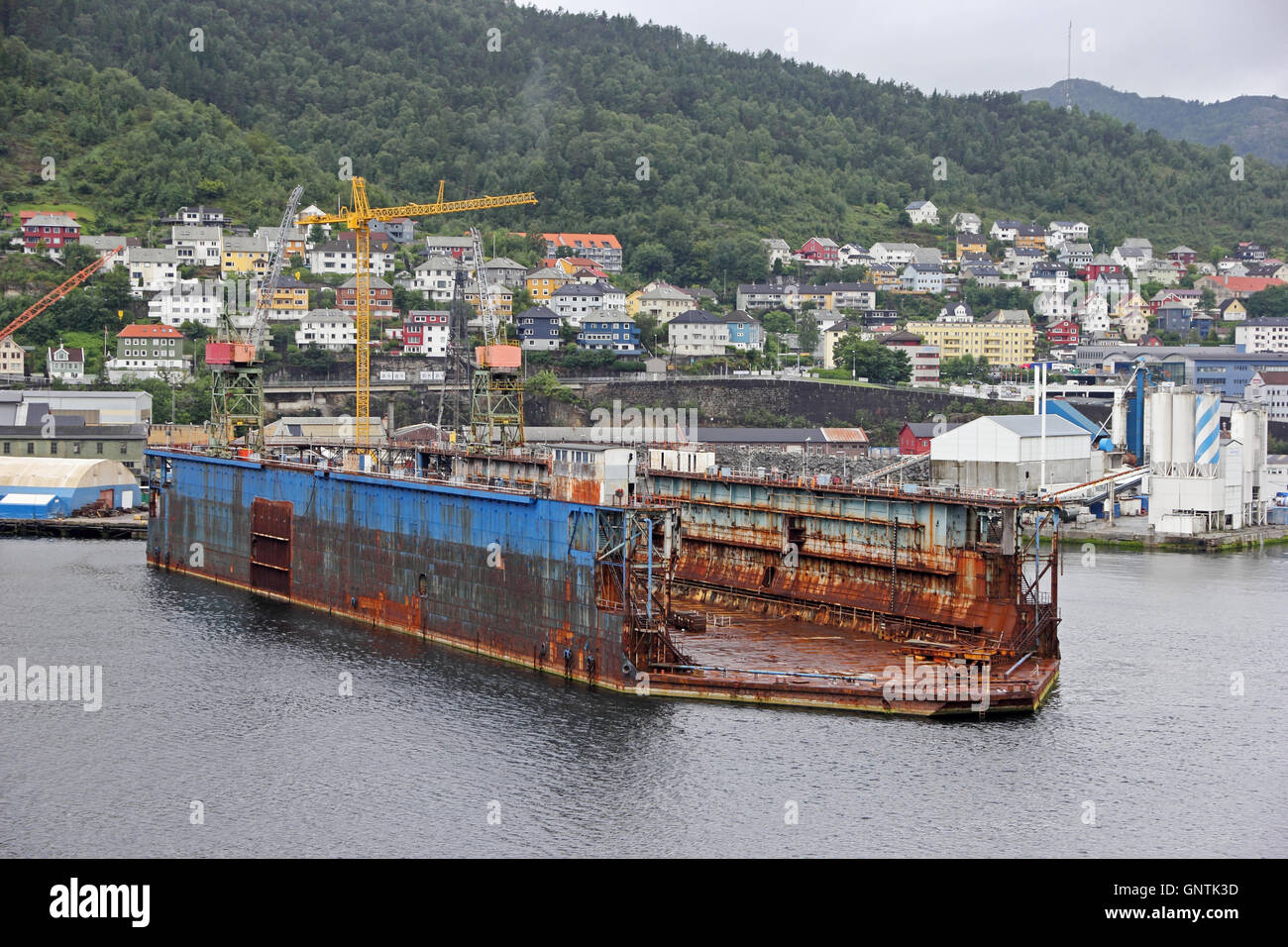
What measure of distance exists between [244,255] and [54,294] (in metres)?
20.4

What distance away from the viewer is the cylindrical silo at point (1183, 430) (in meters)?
90.9

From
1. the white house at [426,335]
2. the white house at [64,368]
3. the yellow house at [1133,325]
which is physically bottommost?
the white house at [64,368]

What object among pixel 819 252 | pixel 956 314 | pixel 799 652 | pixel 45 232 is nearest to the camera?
pixel 799 652

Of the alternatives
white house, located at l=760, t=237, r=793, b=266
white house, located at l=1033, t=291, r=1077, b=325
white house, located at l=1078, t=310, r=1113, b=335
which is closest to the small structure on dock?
white house, located at l=760, t=237, r=793, b=266

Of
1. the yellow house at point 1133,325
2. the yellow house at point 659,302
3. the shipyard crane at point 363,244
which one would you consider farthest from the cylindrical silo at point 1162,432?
the yellow house at point 1133,325

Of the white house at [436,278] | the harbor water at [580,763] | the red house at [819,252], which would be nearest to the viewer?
the harbor water at [580,763]

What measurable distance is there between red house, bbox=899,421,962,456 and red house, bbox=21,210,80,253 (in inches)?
3320

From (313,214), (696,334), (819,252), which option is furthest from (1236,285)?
(313,214)

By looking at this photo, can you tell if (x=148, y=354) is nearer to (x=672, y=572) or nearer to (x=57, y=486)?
(x=57, y=486)

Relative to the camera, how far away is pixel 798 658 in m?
48.8

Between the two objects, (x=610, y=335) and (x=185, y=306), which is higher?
(x=185, y=306)

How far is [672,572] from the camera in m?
47.2

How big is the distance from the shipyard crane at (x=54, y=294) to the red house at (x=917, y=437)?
7750 cm
